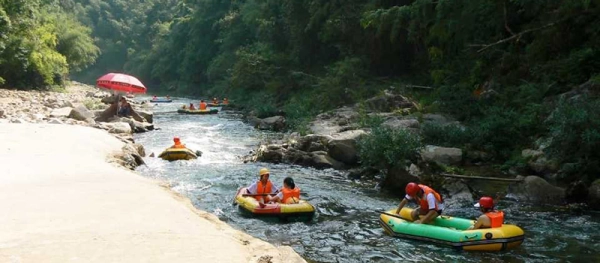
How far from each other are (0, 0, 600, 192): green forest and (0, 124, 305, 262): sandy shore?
7.54 meters

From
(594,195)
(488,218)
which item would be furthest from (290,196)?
(594,195)

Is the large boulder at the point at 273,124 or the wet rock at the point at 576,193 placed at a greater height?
the wet rock at the point at 576,193

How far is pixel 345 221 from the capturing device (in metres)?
10.0

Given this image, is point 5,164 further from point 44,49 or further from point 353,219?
point 44,49

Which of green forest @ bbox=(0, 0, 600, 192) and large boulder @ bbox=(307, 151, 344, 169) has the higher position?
green forest @ bbox=(0, 0, 600, 192)

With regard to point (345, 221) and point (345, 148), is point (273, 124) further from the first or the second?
point (345, 221)

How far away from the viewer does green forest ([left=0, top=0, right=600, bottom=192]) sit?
1362cm

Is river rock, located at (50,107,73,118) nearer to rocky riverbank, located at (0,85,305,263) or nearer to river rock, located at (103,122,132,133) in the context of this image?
river rock, located at (103,122,132,133)

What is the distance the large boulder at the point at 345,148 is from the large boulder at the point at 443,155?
251 cm

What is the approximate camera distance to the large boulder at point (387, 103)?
2025 cm

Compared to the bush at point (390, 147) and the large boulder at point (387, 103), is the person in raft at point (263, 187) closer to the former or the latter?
the bush at point (390, 147)

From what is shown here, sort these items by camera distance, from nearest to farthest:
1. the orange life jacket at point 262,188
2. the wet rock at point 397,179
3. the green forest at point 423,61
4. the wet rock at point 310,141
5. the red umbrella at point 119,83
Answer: the orange life jacket at point 262,188, the wet rock at point 397,179, the green forest at point 423,61, the wet rock at point 310,141, the red umbrella at point 119,83

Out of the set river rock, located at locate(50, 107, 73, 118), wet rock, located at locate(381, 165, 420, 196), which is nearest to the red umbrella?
river rock, located at locate(50, 107, 73, 118)

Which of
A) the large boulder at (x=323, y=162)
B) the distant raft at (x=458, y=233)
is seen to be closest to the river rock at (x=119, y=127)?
the large boulder at (x=323, y=162)
